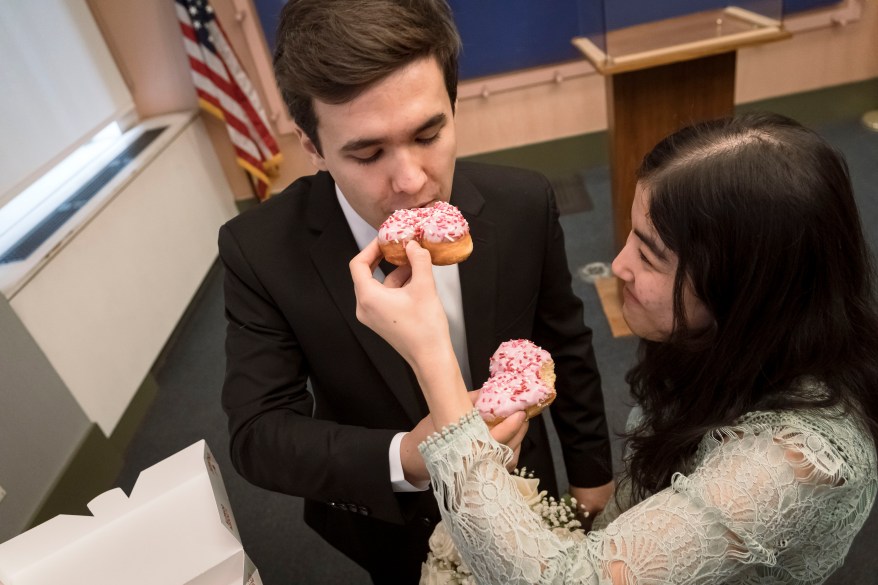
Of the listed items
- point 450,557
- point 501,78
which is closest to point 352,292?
point 450,557

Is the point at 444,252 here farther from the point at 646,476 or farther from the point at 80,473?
the point at 80,473

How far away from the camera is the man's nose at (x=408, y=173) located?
106 cm

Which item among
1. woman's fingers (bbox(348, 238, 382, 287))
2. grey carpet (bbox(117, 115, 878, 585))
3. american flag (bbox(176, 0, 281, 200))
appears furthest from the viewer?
american flag (bbox(176, 0, 281, 200))

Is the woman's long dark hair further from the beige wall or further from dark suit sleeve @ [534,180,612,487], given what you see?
the beige wall

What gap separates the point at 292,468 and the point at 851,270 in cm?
106

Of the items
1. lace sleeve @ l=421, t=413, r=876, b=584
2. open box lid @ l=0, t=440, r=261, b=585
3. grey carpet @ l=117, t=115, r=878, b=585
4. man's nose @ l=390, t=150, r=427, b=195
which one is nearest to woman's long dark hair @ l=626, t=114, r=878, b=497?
lace sleeve @ l=421, t=413, r=876, b=584

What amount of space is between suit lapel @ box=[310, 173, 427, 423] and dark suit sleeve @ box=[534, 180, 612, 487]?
0.40 meters

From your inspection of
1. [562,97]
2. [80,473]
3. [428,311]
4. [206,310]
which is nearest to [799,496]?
[428,311]

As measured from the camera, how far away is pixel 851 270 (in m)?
1.01

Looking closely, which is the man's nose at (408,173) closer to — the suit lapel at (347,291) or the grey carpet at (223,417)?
the suit lapel at (347,291)

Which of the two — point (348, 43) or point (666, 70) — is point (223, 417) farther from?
point (666, 70)

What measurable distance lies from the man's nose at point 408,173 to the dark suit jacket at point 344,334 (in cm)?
21

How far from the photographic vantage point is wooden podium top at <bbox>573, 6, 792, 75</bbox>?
2414mm

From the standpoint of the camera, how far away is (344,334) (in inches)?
47.7
